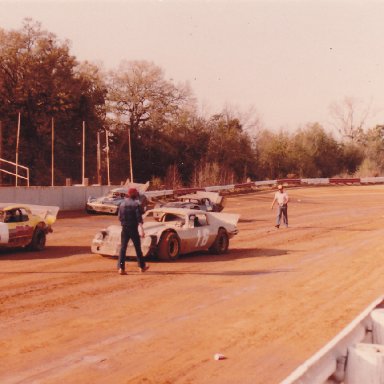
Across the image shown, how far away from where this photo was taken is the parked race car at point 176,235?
14.3m

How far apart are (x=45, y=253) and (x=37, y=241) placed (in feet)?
1.57

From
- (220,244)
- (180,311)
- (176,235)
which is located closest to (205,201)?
(220,244)

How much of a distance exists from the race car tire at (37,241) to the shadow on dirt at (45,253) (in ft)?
0.52

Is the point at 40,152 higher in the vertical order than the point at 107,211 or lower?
higher

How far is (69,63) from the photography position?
4962 centimetres

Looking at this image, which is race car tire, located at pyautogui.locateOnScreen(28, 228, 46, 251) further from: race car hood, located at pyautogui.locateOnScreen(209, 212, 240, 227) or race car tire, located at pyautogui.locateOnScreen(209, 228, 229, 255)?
race car hood, located at pyautogui.locateOnScreen(209, 212, 240, 227)

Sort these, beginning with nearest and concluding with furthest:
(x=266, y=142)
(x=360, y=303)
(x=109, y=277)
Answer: (x=360, y=303)
(x=109, y=277)
(x=266, y=142)

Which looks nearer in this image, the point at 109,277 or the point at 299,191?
the point at 109,277

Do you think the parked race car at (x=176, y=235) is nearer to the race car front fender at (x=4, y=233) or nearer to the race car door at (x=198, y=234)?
the race car door at (x=198, y=234)

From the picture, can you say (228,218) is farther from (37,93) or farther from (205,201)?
(37,93)

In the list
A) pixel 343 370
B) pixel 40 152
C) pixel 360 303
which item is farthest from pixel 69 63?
pixel 343 370

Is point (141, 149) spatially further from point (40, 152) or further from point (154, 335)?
point (154, 335)

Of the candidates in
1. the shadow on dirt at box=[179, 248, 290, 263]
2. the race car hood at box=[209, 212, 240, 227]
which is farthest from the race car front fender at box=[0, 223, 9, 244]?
the race car hood at box=[209, 212, 240, 227]

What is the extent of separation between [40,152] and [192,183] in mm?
12581
